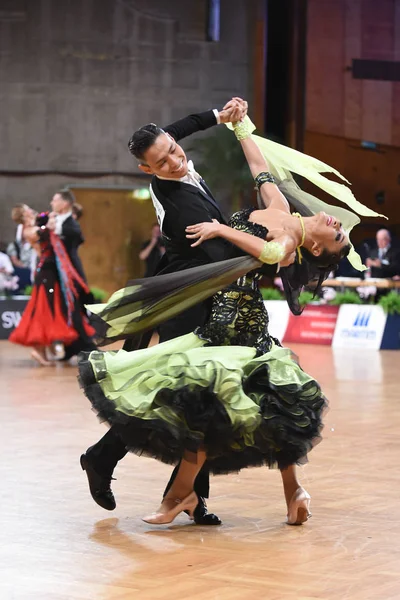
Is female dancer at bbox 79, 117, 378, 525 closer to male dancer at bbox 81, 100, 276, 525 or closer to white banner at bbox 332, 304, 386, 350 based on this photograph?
male dancer at bbox 81, 100, 276, 525

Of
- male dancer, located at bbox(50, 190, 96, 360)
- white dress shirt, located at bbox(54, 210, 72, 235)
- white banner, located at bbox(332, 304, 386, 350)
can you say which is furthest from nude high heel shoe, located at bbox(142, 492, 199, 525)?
white banner, located at bbox(332, 304, 386, 350)

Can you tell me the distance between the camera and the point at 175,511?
4578 millimetres

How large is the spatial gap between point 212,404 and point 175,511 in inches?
21.1

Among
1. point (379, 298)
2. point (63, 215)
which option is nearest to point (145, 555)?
point (63, 215)

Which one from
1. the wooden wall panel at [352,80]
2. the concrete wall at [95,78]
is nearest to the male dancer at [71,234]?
the concrete wall at [95,78]

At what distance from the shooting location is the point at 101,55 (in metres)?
20.7

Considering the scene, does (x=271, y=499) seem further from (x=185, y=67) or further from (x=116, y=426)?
(x=185, y=67)

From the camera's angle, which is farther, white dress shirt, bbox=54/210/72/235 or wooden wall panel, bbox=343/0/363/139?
wooden wall panel, bbox=343/0/363/139

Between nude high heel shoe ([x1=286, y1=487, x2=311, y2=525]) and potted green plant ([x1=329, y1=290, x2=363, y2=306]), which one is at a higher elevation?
nude high heel shoe ([x1=286, y1=487, x2=311, y2=525])

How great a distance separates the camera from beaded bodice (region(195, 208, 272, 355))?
181 inches

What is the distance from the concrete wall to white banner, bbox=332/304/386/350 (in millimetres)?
6720

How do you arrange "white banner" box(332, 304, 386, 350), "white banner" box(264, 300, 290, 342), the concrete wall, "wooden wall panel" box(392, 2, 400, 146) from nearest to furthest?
"white banner" box(332, 304, 386, 350), "white banner" box(264, 300, 290, 342), the concrete wall, "wooden wall panel" box(392, 2, 400, 146)

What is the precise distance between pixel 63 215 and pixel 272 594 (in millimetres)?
8281

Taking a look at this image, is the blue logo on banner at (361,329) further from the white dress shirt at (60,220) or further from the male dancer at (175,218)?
the male dancer at (175,218)
